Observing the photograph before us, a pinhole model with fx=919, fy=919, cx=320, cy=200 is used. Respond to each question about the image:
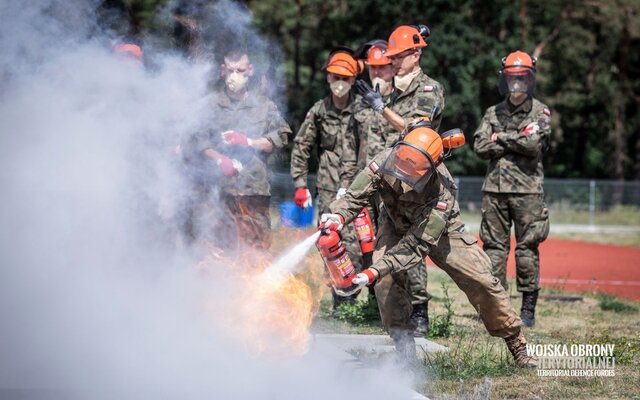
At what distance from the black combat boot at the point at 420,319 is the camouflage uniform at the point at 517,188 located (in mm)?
1343

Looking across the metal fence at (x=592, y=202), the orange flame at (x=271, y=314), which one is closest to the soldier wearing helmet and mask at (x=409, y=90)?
the orange flame at (x=271, y=314)

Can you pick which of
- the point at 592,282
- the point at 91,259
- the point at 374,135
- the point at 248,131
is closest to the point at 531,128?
the point at 374,135

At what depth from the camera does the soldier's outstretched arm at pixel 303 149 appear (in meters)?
10.4

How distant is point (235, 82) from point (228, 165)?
823 mm

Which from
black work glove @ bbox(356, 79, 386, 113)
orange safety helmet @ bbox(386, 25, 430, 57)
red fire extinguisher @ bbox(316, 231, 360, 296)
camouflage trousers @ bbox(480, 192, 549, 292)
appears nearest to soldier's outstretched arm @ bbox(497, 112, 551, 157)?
camouflage trousers @ bbox(480, 192, 549, 292)

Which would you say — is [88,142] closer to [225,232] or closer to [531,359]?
[225,232]

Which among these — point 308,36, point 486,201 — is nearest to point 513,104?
point 486,201

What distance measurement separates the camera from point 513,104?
991 centimetres

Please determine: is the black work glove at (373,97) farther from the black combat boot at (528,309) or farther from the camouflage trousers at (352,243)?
the black combat boot at (528,309)

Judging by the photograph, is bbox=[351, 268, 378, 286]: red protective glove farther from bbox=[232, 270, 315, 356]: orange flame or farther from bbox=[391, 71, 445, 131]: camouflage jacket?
bbox=[391, 71, 445, 131]: camouflage jacket

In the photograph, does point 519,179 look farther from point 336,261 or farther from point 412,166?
point 336,261

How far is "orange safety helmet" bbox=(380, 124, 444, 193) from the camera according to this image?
255 inches

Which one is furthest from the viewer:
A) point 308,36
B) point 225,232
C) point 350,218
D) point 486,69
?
point 308,36

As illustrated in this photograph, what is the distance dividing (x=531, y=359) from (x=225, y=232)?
3.29 meters
